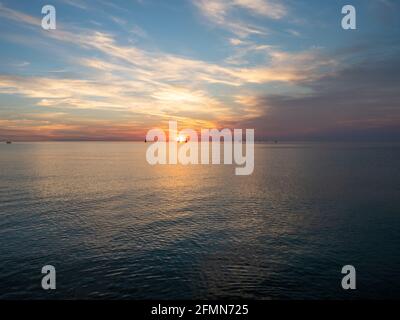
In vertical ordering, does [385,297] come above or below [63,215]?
below

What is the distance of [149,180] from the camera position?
113500 millimetres

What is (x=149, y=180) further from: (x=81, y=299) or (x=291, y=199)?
(x=81, y=299)

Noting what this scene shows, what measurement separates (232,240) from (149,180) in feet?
227

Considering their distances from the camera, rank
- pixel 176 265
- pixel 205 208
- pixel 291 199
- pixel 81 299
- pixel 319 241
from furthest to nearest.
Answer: pixel 291 199
pixel 205 208
pixel 319 241
pixel 176 265
pixel 81 299

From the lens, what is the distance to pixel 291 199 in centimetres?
7812

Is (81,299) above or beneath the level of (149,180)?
beneath

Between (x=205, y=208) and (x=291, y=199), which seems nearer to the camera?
(x=205, y=208)

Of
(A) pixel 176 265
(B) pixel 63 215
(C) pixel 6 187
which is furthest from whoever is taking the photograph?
(C) pixel 6 187

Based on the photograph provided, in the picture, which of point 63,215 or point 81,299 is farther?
point 63,215
